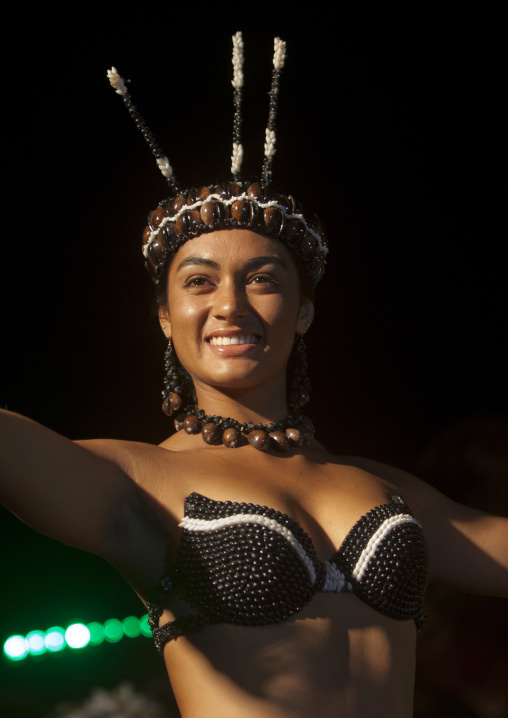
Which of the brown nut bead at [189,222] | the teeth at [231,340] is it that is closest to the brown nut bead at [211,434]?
the teeth at [231,340]

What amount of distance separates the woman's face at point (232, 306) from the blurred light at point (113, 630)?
147cm

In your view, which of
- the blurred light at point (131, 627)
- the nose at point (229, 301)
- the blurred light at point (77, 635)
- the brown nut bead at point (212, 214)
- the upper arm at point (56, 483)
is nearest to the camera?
the upper arm at point (56, 483)

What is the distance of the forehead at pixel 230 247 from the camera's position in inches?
88.0

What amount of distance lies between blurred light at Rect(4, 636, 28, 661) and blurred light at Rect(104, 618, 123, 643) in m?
0.33

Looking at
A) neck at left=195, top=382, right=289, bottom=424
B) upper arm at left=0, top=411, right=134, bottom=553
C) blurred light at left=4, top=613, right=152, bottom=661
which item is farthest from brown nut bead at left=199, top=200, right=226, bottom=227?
blurred light at left=4, top=613, right=152, bottom=661

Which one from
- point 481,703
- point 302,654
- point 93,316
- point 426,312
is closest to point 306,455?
point 302,654

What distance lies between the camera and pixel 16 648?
10.1ft

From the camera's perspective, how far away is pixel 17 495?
168cm

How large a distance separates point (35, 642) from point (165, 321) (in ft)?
4.88

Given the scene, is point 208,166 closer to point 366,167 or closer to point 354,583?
point 366,167

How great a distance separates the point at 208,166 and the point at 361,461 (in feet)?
4.22

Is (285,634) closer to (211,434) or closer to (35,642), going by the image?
(211,434)

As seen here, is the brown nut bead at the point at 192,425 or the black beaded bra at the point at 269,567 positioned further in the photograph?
the brown nut bead at the point at 192,425

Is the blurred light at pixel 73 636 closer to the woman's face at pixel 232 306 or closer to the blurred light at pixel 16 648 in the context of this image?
the blurred light at pixel 16 648
